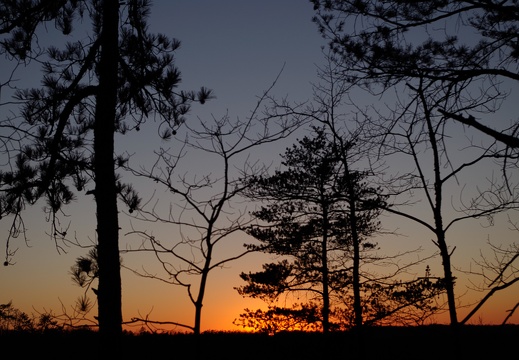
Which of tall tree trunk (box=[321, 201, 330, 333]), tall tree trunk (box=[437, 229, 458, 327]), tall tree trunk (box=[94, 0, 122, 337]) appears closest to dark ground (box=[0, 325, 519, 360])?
tall tree trunk (box=[321, 201, 330, 333])

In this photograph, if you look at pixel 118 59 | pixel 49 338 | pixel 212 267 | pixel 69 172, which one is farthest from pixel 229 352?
pixel 118 59

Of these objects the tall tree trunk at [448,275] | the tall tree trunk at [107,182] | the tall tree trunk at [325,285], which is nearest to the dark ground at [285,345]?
the tall tree trunk at [325,285]

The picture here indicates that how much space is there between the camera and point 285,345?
16.8 m

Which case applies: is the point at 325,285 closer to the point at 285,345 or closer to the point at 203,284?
the point at 285,345

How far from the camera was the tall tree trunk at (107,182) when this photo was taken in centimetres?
584

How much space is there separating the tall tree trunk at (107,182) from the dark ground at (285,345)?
445 centimetres

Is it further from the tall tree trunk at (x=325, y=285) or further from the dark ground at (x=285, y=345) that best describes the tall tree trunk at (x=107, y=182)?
the tall tree trunk at (x=325, y=285)

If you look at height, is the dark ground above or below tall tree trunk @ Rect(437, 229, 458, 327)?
below

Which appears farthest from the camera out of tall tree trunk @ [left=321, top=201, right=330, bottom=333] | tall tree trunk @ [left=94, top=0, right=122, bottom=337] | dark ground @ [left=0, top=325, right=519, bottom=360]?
tall tree trunk @ [left=321, top=201, right=330, bottom=333]

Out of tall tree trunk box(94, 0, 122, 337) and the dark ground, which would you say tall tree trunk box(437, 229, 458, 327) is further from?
tall tree trunk box(94, 0, 122, 337)

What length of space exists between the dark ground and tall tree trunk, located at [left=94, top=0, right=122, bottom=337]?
4449 mm

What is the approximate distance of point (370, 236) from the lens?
643 inches

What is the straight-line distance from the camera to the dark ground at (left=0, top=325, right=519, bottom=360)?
36.6ft

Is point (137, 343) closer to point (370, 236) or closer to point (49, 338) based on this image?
point (49, 338)
